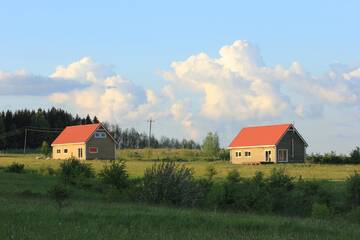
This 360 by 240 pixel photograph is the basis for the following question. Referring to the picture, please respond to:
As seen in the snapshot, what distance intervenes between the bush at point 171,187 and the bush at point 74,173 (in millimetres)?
9599

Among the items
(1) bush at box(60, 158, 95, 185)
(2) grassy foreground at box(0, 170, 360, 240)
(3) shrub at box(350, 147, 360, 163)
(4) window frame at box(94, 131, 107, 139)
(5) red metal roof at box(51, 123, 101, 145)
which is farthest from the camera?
(4) window frame at box(94, 131, 107, 139)

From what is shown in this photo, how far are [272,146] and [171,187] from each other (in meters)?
56.4

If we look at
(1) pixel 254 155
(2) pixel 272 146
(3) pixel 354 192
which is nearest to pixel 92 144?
(1) pixel 254 155

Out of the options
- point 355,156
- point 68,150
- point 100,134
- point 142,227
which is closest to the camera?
point 142,227

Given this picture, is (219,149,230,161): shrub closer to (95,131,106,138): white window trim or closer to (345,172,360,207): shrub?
(95,131,106,138): white window trim

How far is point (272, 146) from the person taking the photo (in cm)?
7962

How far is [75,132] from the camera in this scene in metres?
98.8

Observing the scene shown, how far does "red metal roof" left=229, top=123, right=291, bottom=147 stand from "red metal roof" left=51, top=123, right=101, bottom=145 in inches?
862

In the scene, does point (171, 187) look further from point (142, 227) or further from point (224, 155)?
point (224, 155)

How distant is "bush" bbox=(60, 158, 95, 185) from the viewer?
34237 mm

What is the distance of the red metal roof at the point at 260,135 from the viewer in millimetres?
80844

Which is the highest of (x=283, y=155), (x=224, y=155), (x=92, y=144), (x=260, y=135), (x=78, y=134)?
(x=78, y=134)

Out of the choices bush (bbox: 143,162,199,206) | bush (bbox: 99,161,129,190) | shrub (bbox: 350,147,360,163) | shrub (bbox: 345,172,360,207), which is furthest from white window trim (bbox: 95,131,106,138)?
shrub (bbox: 345,172,360,207)

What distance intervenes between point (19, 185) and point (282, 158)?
5337cm
